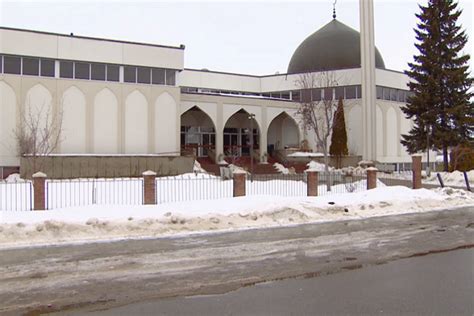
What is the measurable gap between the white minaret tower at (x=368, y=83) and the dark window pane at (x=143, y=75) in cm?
1775

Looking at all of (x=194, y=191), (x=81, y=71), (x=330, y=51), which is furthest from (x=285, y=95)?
(x=194, y=191)

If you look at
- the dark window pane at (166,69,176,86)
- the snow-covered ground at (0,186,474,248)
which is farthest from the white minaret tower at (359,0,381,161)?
the snow-covered ground at (0,186,474,248)

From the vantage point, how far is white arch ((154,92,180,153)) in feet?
116

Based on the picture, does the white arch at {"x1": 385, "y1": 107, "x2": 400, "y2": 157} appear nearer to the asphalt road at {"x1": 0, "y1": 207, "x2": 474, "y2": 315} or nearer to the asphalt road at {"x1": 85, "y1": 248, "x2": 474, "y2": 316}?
the asphalt road at {"x1": 0, "y1": 207, "x2": 474, "y2": 315}

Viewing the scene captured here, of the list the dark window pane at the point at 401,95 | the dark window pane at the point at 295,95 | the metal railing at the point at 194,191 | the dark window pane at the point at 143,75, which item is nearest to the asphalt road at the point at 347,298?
the metal railing at the point at 194,191

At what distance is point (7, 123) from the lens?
31.0m

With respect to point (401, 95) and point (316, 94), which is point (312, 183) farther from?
point (401, 95)

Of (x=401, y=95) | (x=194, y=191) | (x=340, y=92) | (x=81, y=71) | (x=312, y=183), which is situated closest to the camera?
(x=312, y=183)

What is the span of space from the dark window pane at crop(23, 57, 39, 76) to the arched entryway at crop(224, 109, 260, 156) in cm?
1707

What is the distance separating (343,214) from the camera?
15688 mm

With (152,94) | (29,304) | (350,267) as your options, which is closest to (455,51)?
(152,94)

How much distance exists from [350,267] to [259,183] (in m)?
18.0

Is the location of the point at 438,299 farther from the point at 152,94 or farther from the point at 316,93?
the point at 316,93

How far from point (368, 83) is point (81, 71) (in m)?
22.6
